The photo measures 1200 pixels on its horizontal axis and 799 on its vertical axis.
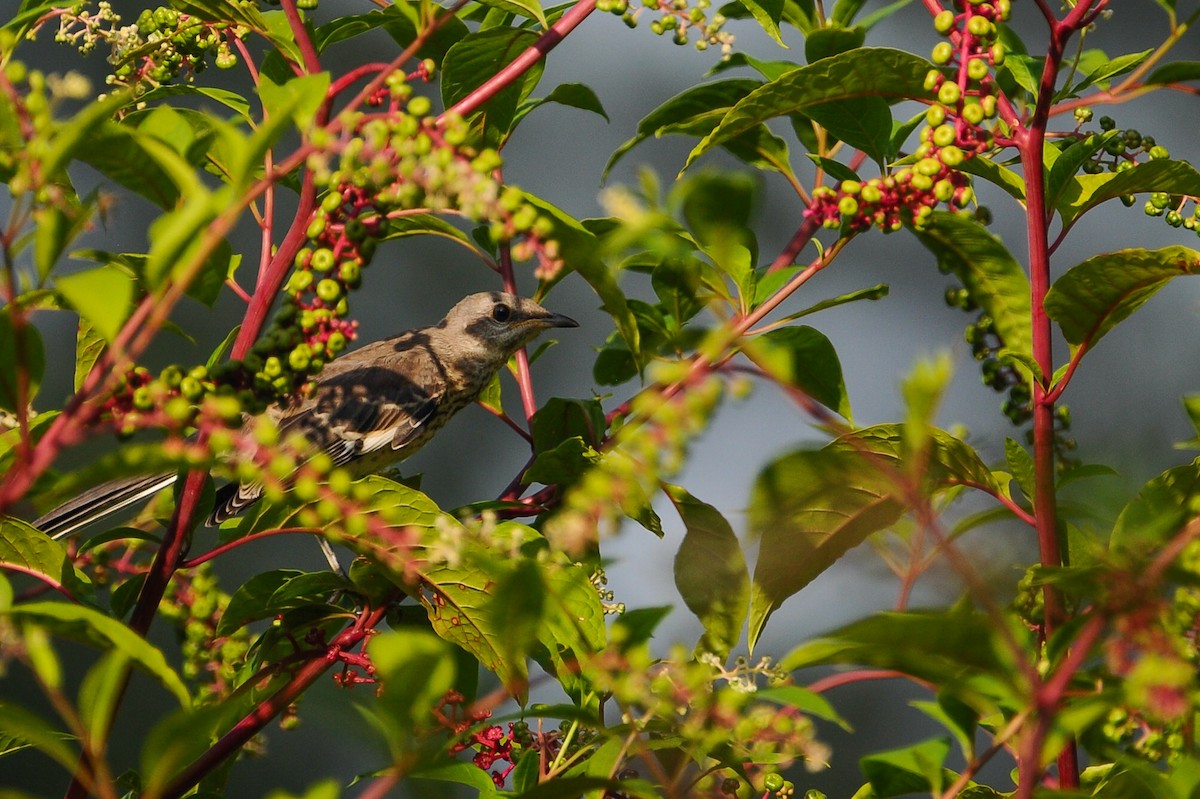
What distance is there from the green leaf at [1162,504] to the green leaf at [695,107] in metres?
0.88

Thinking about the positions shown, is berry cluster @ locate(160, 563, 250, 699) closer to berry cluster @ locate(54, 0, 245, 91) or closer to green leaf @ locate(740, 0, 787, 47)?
berry cluster @ locate(54, 0, 245, 91)

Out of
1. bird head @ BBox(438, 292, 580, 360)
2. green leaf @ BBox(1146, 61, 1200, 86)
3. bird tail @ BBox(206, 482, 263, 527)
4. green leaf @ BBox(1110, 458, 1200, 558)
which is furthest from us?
bird head @ BBox(438, 292, 580, 360)

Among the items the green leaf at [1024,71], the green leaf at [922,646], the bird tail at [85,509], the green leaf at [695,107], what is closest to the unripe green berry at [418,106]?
the green leaf at [922,646]

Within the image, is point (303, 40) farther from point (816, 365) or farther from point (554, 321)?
point (554, 321)

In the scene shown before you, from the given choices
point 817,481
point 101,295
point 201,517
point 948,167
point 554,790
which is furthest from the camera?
point 201,517

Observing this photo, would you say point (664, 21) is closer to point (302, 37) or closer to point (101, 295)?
point (302, 37)

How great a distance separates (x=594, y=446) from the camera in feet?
7.25

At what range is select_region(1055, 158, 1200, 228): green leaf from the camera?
179 cm

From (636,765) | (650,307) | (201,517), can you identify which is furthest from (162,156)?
(650,307)

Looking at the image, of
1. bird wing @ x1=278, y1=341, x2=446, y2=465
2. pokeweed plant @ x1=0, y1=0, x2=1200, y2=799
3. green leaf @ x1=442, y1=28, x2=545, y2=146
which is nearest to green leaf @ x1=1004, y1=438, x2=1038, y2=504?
pokeweed plant @ x1=0, y1=0, x2=1200, y2=799

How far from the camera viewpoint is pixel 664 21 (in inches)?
70.5

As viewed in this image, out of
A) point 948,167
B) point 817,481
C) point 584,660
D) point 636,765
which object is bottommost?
point 636,765

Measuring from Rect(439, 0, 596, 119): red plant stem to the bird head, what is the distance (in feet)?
8.66

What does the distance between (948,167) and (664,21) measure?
0.47 metres
